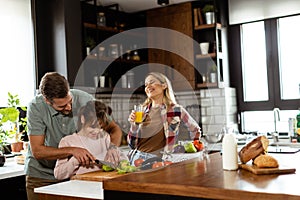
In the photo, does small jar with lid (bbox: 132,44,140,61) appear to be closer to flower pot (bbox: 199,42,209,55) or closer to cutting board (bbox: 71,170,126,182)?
flower pot (bbox: 199,42,209,55)

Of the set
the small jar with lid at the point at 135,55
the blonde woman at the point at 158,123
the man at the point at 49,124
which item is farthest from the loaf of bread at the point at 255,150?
the small jar with lid at the point at 135,55

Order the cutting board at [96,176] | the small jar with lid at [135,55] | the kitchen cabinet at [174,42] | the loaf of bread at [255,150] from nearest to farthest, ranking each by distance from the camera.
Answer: the loaf of bread at [255,150] → the cutting board at [96,176] → the kitchen cabinet at [174,42] → the small jar with lid at [135,55]

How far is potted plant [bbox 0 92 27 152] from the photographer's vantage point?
12.4ft

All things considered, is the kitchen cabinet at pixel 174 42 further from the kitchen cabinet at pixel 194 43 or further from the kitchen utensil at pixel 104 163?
the kitchen utensil at pixel 104 163

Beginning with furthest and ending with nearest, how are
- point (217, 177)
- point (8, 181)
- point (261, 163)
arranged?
1. point (8, 181)
2. point (261, 163)
3. point (217, 177)

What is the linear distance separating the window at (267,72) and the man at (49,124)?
8.68 feet

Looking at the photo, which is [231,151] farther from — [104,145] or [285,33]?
[285,33]

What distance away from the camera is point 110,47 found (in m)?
4.85

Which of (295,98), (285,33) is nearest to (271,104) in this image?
(295,98)

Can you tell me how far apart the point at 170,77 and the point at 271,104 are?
131cm

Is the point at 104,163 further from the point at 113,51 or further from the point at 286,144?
the point at 113,51

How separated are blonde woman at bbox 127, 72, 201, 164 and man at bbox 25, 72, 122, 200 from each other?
21.7 inches

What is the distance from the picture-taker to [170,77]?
527 cm

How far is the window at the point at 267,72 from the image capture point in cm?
470
